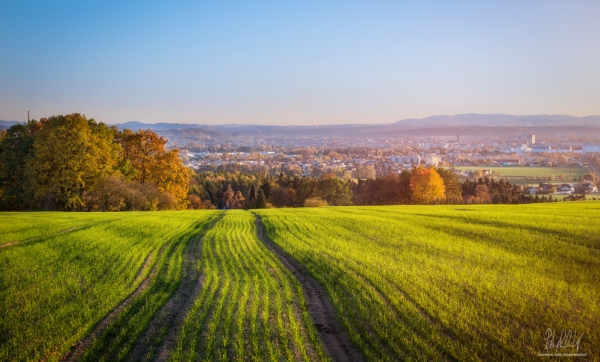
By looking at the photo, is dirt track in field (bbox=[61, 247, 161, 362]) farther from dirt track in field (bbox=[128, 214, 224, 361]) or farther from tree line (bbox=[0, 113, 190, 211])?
tree line (bbox=[0, 113, 190, 211])

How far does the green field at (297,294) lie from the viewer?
31.9ft

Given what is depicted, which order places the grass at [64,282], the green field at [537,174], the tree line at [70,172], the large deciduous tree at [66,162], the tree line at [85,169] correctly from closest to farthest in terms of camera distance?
the grass at [64,282] < the large deciduous tree at [66,162] < the tree line at [70,172] < the tree line at [85,169] < the green field at [537,174]

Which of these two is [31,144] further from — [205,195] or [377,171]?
[377,171]

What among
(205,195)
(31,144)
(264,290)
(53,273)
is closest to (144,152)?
(31,144)

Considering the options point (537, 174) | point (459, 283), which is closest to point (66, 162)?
point (459, 283)

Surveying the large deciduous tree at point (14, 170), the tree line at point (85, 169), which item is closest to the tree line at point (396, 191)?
the tree line at point (85, 169)

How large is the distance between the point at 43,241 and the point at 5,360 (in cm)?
1397

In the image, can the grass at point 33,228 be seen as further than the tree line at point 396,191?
No

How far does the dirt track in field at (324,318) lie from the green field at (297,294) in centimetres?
10

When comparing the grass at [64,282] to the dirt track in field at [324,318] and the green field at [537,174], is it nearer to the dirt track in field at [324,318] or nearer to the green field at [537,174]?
the dirt track in field at [324,318]

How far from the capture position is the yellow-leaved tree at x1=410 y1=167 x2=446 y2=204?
7906cm

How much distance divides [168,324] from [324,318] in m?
4.50

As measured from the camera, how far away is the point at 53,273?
15.7 m
